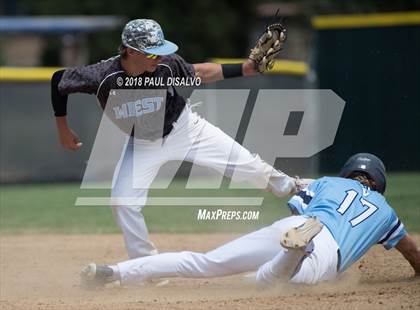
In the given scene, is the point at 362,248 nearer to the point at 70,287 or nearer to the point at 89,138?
the point at 70,287

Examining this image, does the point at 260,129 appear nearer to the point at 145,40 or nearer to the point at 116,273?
the point at 145,40

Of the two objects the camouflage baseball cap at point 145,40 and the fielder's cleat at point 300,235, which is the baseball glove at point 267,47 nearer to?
the camouflage baseball cap at point 145,40

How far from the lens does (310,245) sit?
564 centimetres

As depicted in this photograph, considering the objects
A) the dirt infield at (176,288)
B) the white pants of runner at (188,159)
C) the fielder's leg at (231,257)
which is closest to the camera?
the dirt infield at (176,288)

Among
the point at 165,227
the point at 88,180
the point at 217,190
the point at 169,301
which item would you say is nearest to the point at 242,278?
the point at 169,301

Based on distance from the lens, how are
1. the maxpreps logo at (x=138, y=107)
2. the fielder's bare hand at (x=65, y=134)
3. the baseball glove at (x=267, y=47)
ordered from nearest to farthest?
the maxpreps logo at (x=138, y=107)
the fielder's bare hand at (x=65, y=134)
the baseball glove at (x=267, y=47)

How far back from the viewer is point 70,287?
696 centimetres

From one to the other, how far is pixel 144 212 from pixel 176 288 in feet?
16.3

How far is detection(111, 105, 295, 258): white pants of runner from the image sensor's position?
22.6ft

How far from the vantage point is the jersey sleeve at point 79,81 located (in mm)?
6785

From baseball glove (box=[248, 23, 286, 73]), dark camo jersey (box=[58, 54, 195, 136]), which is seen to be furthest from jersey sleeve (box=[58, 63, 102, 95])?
baseball glove (box=[248, 23, 286, 73])

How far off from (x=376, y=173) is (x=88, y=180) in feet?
30.5

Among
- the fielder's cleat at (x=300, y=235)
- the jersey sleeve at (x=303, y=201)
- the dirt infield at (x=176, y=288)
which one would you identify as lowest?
the dirt infield at (x=176, y=288)

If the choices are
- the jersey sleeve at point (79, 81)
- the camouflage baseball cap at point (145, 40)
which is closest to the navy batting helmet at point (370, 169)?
the camouflage baseball cap at point (145, 40)
